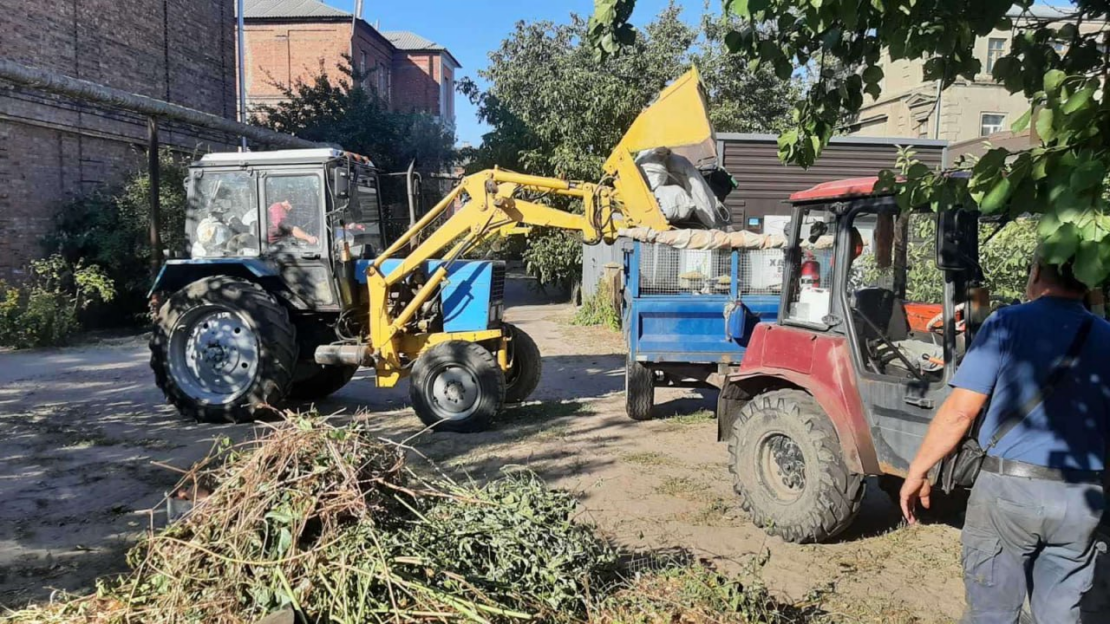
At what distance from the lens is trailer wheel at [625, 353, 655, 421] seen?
710 cm

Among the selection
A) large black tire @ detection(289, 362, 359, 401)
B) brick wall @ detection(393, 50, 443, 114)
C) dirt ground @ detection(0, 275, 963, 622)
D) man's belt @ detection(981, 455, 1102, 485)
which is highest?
brick wall @ detection(393, 50, 443, 114)

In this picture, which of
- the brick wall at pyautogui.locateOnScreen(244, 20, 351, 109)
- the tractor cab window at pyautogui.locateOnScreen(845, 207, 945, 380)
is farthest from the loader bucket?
the brick wall at pyautogui.locateOnScreen(244, 20, 351, 109)

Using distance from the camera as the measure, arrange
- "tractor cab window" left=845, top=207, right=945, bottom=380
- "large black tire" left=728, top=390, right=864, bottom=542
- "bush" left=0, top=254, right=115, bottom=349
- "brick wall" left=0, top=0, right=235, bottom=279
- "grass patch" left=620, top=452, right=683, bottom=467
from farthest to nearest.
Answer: "brick wall" left=0, top=0, right=235, bottom=279 → "bush" left=0, top=254, right=115, bottom=349 → "grass patch" left=620, top=452, right=683, bottom=467 → "large black tire" left=728, top=390, right=864, bottom=542 → "tractor cab window" left=845, top=207, right=945, bottom=380

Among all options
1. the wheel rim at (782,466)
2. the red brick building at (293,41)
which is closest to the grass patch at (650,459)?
the wheel rim at (782,466)

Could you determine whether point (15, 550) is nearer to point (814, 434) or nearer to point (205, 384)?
point (205, 384)

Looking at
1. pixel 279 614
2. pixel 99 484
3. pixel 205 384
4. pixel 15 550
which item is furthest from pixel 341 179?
pixel 279 614

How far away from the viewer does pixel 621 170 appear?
611cm

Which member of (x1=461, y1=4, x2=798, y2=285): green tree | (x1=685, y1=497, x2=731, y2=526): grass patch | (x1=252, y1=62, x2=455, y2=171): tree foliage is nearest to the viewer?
(x1=685, y1=497, x2=731, y2=526): grass patch

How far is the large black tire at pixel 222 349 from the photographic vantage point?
6.90 m

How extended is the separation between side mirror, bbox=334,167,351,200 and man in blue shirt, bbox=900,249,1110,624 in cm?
572

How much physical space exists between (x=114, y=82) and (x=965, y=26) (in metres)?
17.1

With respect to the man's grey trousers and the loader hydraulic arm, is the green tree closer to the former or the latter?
the loader hydraulic arm

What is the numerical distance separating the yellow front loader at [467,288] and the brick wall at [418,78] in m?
34.8

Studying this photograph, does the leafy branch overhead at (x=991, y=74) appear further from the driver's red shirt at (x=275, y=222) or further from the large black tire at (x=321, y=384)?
the large black tire at (x=321, y=384)
